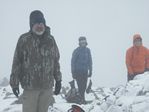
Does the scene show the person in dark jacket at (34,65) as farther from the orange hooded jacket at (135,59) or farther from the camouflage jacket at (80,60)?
the camouflage jacket at (80,60)

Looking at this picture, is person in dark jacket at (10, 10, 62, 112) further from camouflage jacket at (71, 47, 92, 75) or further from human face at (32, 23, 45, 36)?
camouflage jacket at (71, 47, 92, 75)

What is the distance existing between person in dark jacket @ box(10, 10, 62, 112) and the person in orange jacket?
6.77 meters

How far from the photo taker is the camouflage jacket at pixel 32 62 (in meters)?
8.09

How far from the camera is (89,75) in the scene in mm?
16734

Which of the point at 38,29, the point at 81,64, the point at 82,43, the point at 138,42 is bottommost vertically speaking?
the point at 81,64

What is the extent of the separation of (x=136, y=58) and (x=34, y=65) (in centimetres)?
731

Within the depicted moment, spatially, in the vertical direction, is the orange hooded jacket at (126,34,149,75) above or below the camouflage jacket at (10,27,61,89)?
below

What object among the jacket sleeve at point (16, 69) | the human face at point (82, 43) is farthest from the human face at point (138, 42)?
the jacket sleeve at point (16, 69)

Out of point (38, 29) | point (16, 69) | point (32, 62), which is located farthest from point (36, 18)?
point (16, 69)

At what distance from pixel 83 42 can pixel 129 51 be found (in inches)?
93.0

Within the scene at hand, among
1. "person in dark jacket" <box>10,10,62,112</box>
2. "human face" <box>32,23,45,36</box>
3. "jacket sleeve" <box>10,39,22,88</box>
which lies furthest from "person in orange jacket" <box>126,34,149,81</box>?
"jacket sleeve" <box>10,39,22,88</box>

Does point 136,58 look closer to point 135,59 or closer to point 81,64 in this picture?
point 135,59

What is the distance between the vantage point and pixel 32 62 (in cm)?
808

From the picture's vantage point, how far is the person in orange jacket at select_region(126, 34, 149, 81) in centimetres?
1456
